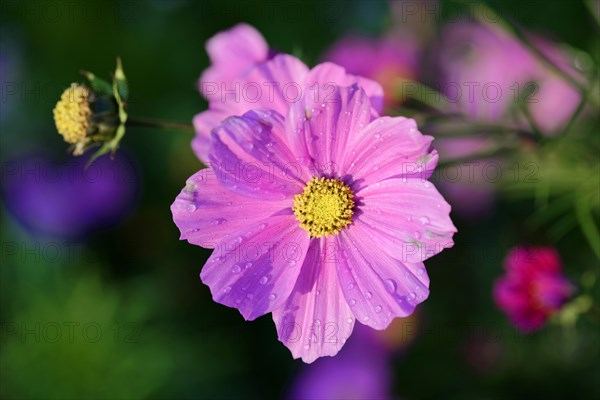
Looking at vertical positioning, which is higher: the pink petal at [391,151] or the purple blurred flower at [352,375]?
the pink petal at [391,151]

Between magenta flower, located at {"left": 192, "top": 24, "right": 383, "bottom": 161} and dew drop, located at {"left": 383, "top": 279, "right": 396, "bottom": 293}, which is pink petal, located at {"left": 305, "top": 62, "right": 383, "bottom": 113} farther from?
dew drop, located at {"left": 383, "top": 279, "right": 396, "bottom": 293}

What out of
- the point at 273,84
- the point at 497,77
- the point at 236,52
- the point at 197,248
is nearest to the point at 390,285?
the point at 273,84

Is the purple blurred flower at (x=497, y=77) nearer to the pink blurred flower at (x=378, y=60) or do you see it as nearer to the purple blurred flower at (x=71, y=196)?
the pink blurred flower at (x=378, y=60)

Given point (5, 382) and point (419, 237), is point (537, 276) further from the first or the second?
point (5, 382)

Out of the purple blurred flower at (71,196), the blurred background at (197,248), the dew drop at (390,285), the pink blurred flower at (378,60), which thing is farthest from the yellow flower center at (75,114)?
the purple blurred flower at (71,196)

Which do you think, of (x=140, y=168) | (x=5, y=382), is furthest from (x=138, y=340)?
(x=140, y=168)

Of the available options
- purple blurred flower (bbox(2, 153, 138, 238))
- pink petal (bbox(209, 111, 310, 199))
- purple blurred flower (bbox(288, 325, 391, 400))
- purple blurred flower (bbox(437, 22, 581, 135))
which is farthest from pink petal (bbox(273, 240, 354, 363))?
purple blurred flower (bbox(2, 153, 138, 238))
